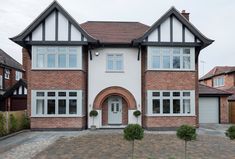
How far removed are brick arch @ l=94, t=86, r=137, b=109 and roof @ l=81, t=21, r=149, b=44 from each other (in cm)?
356

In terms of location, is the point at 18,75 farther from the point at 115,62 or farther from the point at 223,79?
the point at 223,79

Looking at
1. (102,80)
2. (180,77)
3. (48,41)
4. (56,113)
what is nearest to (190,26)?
(180,77)

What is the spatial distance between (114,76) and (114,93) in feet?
4.15

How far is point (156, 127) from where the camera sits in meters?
18.8

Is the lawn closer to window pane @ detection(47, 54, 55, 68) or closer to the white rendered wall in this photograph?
the white rendered wall

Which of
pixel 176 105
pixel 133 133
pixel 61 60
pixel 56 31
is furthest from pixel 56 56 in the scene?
pixel 133 133

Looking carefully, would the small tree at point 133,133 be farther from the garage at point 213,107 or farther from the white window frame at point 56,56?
the garage at point 213,107

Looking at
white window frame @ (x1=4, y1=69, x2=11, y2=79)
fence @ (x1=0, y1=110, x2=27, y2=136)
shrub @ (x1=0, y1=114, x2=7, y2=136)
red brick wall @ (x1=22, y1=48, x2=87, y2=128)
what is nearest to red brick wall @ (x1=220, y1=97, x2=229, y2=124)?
red brick wall @ (x1=22, y1=48, x2=87, y2=128)

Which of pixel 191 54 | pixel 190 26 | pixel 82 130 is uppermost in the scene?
pixel 190 26

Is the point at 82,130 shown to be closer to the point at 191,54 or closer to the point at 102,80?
the point at 102,80

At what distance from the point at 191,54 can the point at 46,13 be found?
10.5m

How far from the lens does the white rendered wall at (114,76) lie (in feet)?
65.5

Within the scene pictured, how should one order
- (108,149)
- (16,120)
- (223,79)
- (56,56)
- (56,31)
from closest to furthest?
1. (108,149)
2. (16,120)
3. (56,31)
4. (56,56)
5. (223,79)

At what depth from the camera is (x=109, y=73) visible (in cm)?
2002
